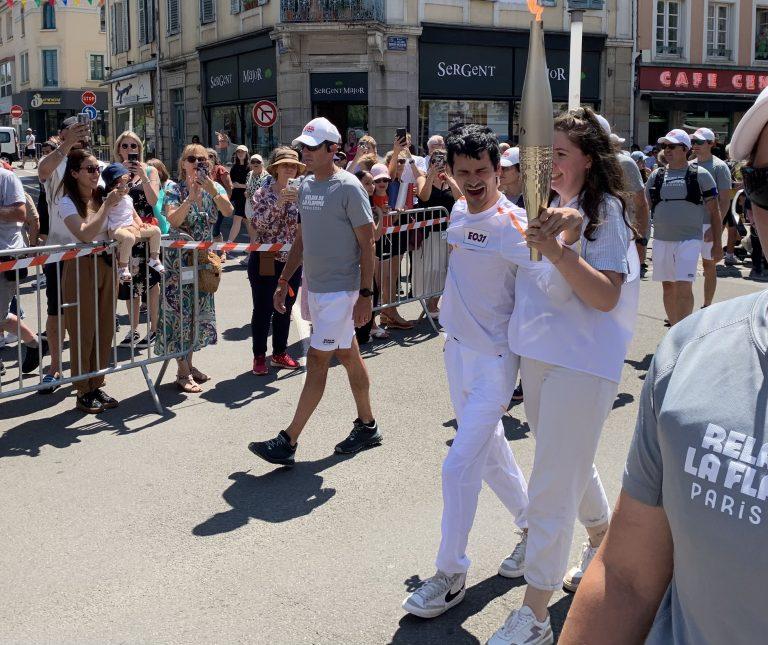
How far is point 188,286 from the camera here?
294 inches

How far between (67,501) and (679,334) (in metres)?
4.27

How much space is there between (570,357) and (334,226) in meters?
2.72

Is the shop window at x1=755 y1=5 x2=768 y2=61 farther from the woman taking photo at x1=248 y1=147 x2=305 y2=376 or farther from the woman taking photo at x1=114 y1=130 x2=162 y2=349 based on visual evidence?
the woman taking photo at x1=114 y1=130 x2=162 y2=349

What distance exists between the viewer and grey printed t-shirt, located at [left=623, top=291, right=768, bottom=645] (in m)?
1.39

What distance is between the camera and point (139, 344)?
886 cm

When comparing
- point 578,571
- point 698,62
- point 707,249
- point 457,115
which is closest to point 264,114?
point 457,115

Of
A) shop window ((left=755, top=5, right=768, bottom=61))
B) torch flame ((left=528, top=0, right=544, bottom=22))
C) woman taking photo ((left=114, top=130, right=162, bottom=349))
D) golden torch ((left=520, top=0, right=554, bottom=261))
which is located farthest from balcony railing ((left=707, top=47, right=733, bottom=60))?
golden torch ((left=520, top=0, right=554, bottom=261))

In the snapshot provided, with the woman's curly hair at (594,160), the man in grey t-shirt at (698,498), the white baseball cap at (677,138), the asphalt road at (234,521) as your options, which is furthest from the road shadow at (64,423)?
the man in grey t-shirt at (698,498)

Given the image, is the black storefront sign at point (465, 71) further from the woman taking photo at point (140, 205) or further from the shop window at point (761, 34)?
the woman taking photo at point (140, 205)

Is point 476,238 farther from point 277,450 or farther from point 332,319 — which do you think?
point 277,450

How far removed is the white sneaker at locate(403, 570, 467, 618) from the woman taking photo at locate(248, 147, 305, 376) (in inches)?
169

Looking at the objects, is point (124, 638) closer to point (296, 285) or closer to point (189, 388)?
point (189, 388)

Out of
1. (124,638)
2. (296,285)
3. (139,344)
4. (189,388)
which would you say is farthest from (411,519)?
(139,344)

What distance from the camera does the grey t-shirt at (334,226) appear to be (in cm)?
577
